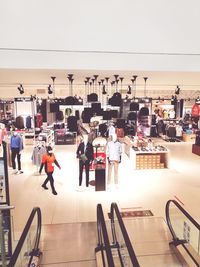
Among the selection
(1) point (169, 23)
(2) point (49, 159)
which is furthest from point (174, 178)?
(1) point (169, 23)

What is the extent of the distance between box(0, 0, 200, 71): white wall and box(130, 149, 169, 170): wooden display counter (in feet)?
22.6

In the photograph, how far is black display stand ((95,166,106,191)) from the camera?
7168 mm

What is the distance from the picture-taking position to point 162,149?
998cm

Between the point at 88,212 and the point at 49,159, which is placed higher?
the point at 49,159

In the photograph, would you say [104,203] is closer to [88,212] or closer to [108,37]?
[88,212]

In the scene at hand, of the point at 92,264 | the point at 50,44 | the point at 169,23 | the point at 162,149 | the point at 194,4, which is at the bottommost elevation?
the point at 92,264

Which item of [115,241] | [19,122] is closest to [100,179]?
[115,241]

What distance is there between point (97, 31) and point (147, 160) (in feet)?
25.0

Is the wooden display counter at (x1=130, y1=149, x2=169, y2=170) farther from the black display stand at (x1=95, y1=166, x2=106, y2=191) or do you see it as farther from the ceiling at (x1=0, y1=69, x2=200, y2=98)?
the ceiling at (x1=0, y1=69, x2=200, y2=98)

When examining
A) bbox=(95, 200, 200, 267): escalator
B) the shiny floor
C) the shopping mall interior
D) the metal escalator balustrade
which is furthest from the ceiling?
the shiny floor

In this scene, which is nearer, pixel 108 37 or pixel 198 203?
pixel 108 37

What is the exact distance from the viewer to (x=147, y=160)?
970 centimetres

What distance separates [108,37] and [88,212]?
4417 millimetres

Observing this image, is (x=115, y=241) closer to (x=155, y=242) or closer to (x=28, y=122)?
(x=155, y=242)
